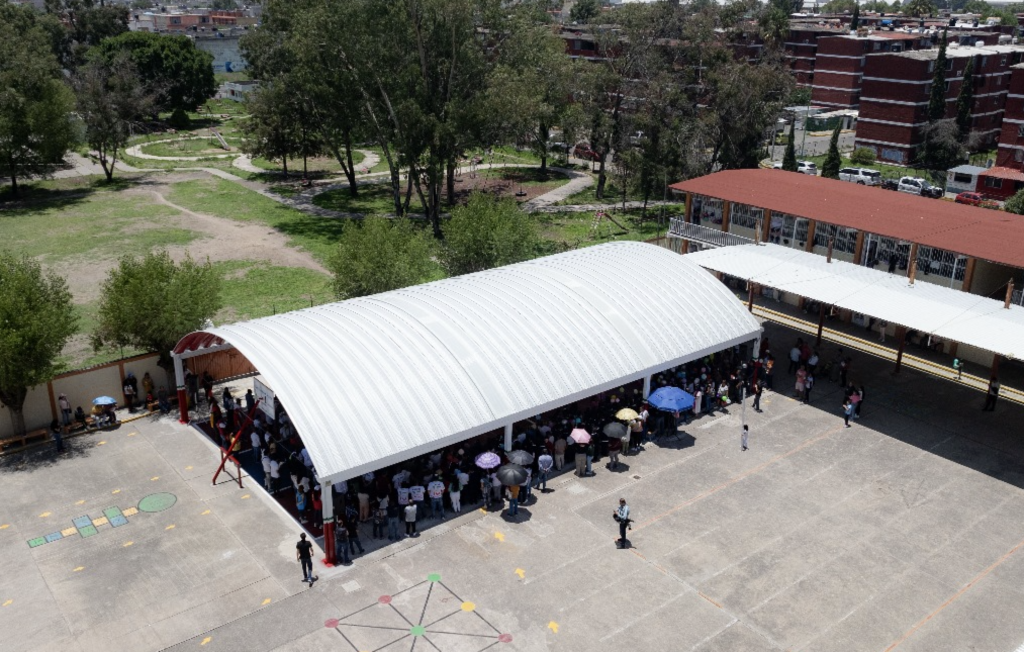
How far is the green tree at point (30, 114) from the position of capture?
61.8 m

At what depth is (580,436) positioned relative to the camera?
87.2 feet

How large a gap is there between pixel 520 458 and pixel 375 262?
14.0m

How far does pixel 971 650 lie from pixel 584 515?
393 inches

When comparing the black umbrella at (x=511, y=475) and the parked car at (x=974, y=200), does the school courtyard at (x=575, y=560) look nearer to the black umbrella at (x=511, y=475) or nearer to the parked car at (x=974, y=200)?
the black umbrella at (x=511, y=475)

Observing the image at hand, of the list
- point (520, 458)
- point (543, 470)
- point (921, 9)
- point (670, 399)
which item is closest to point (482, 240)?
point (670, 399)

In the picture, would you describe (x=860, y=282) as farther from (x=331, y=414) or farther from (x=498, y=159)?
(x=498, y=159)

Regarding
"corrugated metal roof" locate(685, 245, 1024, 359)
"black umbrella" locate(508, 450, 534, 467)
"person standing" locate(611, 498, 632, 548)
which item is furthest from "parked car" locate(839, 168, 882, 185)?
"person standing" locate(611, 498, 632, 548)

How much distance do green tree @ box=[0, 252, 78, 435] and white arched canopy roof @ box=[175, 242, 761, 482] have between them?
3995mm

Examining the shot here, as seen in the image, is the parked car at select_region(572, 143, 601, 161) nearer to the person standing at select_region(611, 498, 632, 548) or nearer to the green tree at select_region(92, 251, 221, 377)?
the green tree at select_region(92, 251, 221, 377)

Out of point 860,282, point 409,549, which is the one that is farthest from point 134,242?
point 860,282

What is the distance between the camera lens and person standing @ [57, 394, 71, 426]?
Result: 2914 cm

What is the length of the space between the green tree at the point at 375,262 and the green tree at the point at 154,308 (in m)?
6.18

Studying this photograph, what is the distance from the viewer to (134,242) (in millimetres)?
54094

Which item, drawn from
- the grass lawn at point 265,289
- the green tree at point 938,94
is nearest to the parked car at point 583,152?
the green tree at point 938,94
